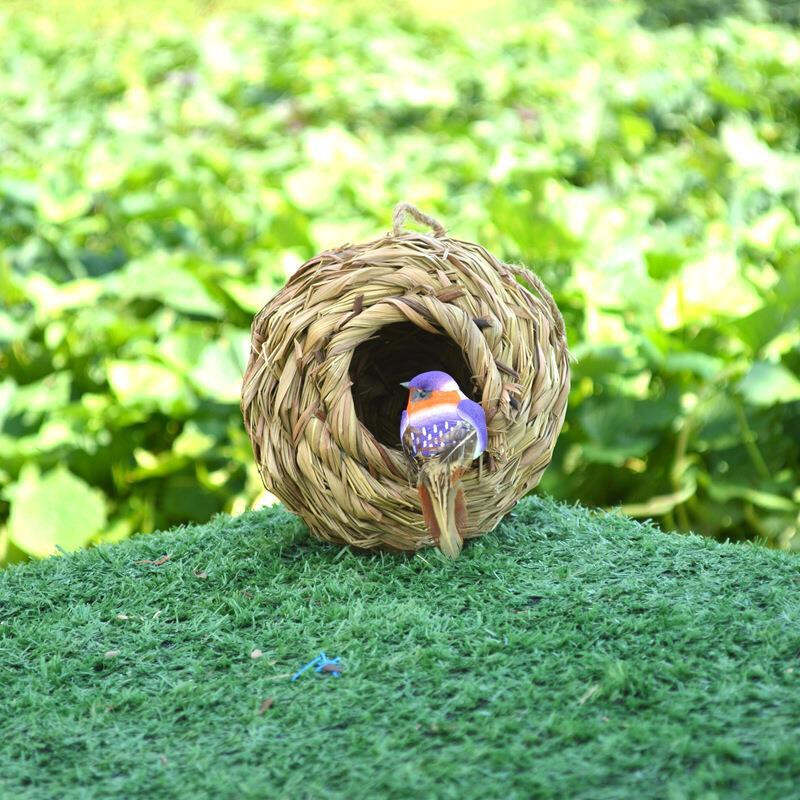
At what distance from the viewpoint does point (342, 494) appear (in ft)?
5.53

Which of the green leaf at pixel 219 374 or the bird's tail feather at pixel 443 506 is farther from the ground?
the bird's tail feather at pixel 443 506

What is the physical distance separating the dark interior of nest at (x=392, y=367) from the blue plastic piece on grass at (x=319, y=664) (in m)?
0.52

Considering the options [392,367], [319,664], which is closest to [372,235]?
[392,367]

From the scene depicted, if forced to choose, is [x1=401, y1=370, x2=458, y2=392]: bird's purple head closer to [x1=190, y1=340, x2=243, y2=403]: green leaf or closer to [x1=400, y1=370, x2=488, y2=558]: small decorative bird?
[x1=400, y1=370, x2=488, y2=558]: small decorative bird

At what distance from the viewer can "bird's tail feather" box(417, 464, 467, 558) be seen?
1.59 m

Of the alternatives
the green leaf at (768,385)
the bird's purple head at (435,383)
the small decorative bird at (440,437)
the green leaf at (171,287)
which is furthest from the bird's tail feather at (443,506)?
the green leaf at (171,287)

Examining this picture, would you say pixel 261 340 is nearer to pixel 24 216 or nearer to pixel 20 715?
pixel 20 715

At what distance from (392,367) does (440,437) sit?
1.55 feet

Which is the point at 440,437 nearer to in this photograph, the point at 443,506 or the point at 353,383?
the point at 443,506

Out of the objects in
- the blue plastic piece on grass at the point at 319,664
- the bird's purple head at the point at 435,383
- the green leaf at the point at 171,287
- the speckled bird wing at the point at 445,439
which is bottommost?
the green leaf at the point at 171,287

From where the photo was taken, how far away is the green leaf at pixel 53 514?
2621 millimetres

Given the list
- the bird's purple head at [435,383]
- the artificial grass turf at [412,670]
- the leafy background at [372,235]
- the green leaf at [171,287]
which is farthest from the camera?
the green leaf at [171,287]

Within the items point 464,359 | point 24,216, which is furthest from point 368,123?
point 464,359

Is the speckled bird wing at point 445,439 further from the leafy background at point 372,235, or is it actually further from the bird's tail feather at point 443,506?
the leafy background at point 372,235
